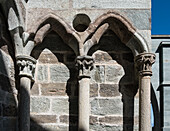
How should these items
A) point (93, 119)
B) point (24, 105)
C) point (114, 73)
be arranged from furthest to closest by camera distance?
point (114, 73)
point (93, 119)
point (24, 105)

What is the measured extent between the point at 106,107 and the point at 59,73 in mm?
666

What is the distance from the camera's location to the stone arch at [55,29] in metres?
3.63

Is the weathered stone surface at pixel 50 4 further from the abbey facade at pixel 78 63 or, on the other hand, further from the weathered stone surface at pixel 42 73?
the weathered stone surface at pixel 42 73

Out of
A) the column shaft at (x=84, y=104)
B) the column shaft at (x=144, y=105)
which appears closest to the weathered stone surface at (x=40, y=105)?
the column shaft at (x=84, y=104)

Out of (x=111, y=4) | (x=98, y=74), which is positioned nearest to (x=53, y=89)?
(x=98, y=74)

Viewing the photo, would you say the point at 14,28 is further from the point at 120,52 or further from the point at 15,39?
the point at 120,52

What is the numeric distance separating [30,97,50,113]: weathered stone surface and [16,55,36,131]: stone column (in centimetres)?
22

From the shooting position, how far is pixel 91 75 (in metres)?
3.74

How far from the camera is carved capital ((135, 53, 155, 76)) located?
3512mm

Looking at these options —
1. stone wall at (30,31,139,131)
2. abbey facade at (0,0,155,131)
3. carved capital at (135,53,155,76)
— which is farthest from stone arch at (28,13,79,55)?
carved capital at (135,53,155,76)

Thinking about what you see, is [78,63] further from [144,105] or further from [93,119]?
[144,105]

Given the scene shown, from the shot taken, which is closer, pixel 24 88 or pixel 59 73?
pixel 24 88

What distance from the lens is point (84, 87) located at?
351 cm

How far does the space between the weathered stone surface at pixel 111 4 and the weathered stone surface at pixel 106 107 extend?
1.07 meters
